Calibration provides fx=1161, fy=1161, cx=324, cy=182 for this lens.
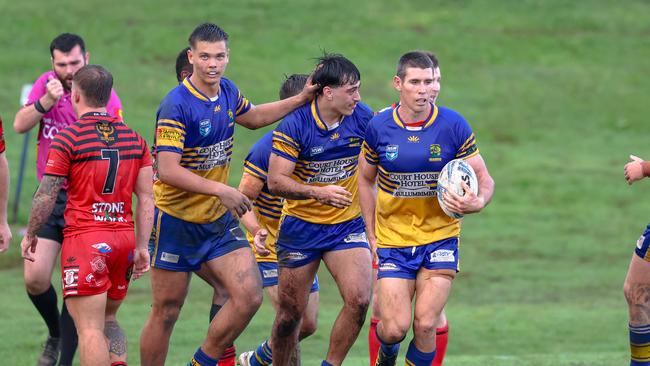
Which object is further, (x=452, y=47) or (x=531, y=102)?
(x=452, y=47)

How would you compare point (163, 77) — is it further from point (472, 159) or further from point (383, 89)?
point (472, 159)

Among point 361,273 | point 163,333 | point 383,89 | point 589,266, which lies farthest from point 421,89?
point 383,89

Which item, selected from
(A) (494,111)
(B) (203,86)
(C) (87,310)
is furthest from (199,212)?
(A) (494,111)

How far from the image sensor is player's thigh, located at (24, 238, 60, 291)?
998 cm

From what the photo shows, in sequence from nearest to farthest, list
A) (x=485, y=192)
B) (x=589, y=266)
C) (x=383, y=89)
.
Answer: (x=485, y=192) → (x=589, y=266) → (x=383, y=89)

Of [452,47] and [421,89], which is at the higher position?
[452,47]

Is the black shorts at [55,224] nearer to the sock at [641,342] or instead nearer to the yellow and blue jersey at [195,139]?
the yellow and blue jersey at [195,139]

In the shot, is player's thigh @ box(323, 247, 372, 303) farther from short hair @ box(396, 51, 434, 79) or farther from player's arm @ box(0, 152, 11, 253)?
player's arm @ box(0, 152, 11, 253)

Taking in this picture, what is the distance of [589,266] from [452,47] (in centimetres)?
1343

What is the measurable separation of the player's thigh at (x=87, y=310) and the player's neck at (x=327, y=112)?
2.31 m

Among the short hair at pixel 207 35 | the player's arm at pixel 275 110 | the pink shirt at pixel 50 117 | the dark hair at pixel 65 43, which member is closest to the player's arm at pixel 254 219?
the player's arm at pixel 275 110

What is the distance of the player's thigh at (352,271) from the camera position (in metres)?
9.12

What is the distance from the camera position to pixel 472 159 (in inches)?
354

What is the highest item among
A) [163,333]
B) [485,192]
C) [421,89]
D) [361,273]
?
[421,89]
